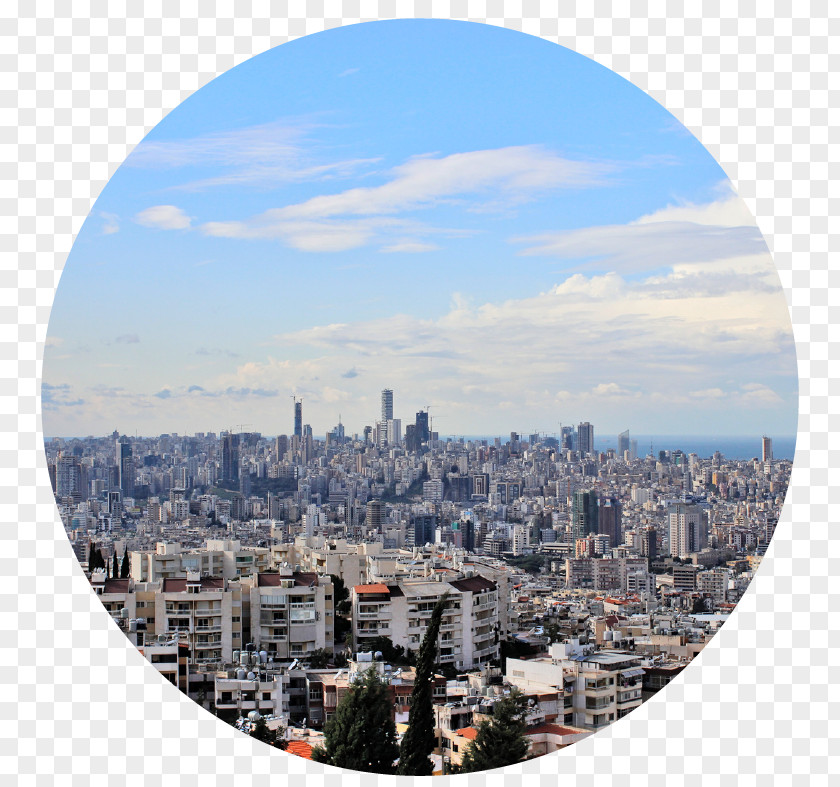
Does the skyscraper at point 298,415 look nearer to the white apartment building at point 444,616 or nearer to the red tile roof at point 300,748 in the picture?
the white apartment building at point 444,616

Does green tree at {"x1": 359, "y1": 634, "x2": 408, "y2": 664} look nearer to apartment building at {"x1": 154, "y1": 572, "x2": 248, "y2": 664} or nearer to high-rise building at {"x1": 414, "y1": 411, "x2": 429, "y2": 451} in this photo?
apartment building at {"x1": 154, "y1": 572, "x2": 248, "y2": 664}

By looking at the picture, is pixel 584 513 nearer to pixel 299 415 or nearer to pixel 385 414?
pixel 385 414

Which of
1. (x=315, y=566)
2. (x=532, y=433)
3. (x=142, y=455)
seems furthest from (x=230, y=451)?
(x=532, y=433)

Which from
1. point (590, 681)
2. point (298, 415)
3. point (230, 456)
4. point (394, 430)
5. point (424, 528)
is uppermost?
point (298, 415)

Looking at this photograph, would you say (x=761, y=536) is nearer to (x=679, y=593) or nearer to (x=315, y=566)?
(x=679, y=593)

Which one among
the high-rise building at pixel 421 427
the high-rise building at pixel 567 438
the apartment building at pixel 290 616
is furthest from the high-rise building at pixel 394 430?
the apartment building at pixel 290 616

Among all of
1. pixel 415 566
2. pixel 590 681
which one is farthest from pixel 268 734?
pixel 415 566

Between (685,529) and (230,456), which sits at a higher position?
(230,456)

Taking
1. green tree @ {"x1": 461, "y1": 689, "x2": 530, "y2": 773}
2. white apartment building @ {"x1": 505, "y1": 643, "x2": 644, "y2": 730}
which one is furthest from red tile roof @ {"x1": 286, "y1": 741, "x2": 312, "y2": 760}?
white apartment building @ {"x1": 505, "y1": 643, "x2": 644, "y2": 730}
